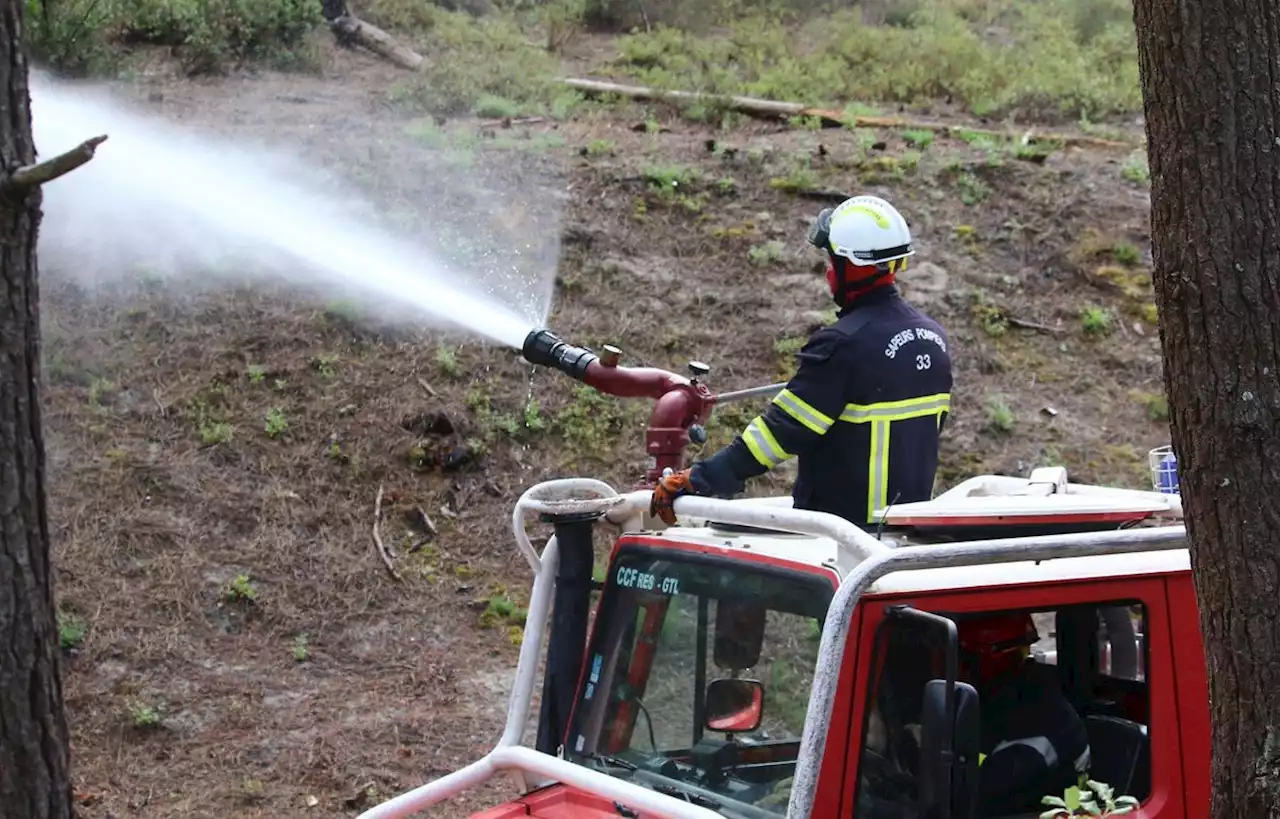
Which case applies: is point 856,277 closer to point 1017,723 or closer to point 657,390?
point 657,390

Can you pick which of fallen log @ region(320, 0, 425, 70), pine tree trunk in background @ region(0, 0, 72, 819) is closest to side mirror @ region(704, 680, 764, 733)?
pine tree trunk in background @ region(0, 0, 72, 819)

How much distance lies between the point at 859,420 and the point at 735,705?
3.63 ft

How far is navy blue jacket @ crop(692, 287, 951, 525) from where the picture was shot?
4.43 meters

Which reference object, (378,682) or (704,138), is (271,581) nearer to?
(378,682)

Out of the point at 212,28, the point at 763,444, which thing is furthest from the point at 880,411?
the point at 212,28

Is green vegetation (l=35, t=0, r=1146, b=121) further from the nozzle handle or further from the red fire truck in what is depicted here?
the red fire truck

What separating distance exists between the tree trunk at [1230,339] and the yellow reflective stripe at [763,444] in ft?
5.04

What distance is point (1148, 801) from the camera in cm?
377

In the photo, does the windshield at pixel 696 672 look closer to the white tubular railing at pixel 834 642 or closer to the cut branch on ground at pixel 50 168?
the white tubular railing at pixel 834 642

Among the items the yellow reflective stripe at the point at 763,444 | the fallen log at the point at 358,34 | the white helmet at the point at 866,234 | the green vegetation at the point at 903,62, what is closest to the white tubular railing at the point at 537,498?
the yellow reflective stripe at the point at 763,444

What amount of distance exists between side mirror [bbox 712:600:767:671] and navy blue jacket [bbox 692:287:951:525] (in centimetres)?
64

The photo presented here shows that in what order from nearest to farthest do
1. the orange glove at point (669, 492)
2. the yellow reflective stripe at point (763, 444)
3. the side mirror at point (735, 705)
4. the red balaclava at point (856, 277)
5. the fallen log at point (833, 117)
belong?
the side mirror at point (735, 705) < the orange glove at point (669, 492) < the yellow reflective stripe at point (763, 444) < the red balaclava at point (856, 277) < the fallen log at point (833, 117)

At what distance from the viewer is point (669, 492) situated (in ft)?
13.3

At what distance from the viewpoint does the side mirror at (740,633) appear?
381 cm
